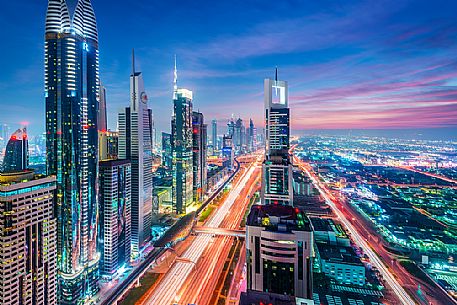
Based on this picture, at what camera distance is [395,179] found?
43.8m

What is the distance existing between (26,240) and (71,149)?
7.57 meters

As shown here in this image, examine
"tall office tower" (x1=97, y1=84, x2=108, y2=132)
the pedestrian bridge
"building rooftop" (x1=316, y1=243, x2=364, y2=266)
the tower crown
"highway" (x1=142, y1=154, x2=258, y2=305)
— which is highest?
the tower crown

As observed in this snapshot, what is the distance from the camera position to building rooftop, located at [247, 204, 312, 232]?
1439 centimetres

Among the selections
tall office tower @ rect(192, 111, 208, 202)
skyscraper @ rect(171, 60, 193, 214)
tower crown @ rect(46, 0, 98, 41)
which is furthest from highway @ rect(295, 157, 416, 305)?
tower crown @ rect(46, 0, 98, 41)

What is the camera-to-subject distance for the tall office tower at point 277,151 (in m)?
27.1

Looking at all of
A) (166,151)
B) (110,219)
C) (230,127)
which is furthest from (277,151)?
(230,127)

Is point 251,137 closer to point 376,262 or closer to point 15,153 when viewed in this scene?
point 376,262

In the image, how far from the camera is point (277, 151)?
2877cm

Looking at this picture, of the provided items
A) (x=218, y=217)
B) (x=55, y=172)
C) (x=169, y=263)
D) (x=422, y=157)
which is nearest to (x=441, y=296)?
(x=169, y=263)

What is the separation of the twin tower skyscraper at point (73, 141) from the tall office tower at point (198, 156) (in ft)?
67.3

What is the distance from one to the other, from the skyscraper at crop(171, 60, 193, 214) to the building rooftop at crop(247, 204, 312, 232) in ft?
66.0

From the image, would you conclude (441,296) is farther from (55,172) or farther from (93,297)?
(55,172)

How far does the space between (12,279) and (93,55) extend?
1672 centimetres

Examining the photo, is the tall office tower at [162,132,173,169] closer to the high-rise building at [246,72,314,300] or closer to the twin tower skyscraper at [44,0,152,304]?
the twin tower skyscraper at [44,0,152,304]
